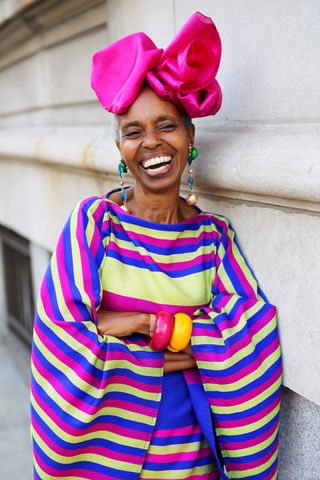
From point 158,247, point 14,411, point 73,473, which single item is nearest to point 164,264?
point 158,247

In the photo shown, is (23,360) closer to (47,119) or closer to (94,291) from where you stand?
(47,119)

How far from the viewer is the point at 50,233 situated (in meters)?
4.20

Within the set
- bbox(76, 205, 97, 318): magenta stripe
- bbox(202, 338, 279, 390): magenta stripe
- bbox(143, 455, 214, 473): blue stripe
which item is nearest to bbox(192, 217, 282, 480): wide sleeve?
bbox(202, 338, 279, 390): magenta stripe

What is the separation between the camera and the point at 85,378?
6.20 ft

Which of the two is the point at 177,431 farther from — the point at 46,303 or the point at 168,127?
the point at 168,127

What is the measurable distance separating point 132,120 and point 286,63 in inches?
19.9

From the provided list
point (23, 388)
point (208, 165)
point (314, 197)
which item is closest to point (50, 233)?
point (23, 388)

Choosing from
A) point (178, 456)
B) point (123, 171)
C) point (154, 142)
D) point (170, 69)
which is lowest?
point (178, 456)

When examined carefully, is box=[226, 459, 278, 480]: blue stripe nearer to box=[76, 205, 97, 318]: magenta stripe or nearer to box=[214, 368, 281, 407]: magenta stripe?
box=[214, 368, 281, 407]: magenta stripe

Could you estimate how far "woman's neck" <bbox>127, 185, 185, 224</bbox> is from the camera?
2.09 m

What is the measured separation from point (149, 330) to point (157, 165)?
510 millimetres

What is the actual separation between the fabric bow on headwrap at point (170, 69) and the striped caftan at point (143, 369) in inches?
14.5

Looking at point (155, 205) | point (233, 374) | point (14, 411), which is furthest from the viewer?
point (14, 411)

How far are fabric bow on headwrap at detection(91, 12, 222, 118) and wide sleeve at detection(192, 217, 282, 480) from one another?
563mm
